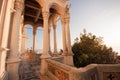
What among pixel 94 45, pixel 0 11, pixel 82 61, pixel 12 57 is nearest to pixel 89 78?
pixel 0 11

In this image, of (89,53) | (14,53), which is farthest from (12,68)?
(89,53)

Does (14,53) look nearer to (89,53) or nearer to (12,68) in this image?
(12,68)

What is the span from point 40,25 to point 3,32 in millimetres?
11051

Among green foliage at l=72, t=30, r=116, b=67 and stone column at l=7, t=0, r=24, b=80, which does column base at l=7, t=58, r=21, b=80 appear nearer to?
stone column at l=7, t=0, r=24, b=80

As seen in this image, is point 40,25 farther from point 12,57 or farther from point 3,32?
point 3,32

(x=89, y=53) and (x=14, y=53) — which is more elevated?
(x=14, y=53)

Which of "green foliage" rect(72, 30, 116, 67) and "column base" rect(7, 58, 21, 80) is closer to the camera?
"column base" rect(7, 58, 21, 80)

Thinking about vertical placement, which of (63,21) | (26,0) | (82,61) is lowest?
(82,61)

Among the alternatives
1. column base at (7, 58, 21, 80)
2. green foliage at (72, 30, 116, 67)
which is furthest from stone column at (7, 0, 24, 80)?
green foliage at (72, 30, 116, 67)

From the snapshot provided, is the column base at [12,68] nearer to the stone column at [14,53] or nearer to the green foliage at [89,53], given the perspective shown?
the stone column at [14,53]

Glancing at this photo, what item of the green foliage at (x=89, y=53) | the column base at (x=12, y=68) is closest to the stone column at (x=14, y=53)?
the column base at (x=12, y=68)

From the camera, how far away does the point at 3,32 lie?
9.36 feet

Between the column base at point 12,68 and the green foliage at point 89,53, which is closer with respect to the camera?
the column base at point 12,68

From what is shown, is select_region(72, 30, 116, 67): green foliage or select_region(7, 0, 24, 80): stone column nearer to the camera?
select_region(7, 0, 24, 80): stone column
